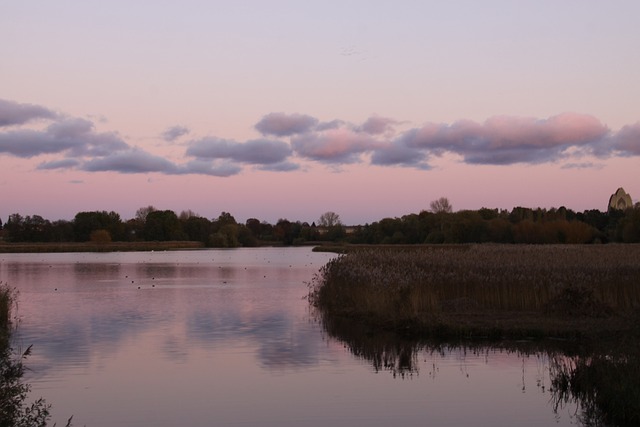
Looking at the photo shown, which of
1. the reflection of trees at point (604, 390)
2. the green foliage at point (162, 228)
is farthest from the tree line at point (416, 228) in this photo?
the reflection of trees at point (604, 390)

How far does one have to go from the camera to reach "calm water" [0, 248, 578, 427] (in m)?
14.8

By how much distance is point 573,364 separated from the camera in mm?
18594

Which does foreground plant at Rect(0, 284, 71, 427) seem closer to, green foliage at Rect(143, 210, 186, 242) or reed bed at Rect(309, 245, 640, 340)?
reed bed at Rect(309, 245, 640, 340)

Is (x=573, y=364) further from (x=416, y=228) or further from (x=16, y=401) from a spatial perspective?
(x=416, y=228)

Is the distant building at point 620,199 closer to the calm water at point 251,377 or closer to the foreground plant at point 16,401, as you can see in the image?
the calm water at point 251,377

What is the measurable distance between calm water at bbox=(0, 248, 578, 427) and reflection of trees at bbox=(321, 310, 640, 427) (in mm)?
260

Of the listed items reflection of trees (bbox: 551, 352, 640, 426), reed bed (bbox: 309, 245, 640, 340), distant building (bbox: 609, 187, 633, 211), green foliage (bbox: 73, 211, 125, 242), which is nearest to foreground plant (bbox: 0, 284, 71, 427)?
reflection of trees (bbox: 551, 352, 640, 426)

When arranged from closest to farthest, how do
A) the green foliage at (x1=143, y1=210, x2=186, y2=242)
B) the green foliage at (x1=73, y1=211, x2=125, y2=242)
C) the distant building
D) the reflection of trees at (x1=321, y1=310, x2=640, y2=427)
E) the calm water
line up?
1. the reflection of trees at (x1=321, y1=310, x2=640, y2=427)
2. the calm water
3. the distant building
4. the green foliage at (x1=73, y1=211, x2=125, y2=242)
5. the green foliage at (x1=143, y1=210, x2=186, y2=242)

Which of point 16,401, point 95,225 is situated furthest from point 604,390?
point 95,225

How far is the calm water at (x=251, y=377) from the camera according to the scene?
14.8 m

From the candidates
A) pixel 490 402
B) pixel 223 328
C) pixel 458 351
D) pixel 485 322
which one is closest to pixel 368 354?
pixel 458 351

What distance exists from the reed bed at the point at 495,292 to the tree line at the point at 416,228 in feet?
165

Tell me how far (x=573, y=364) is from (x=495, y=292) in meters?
8.93

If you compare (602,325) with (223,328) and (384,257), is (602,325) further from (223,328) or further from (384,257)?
(384,257)
